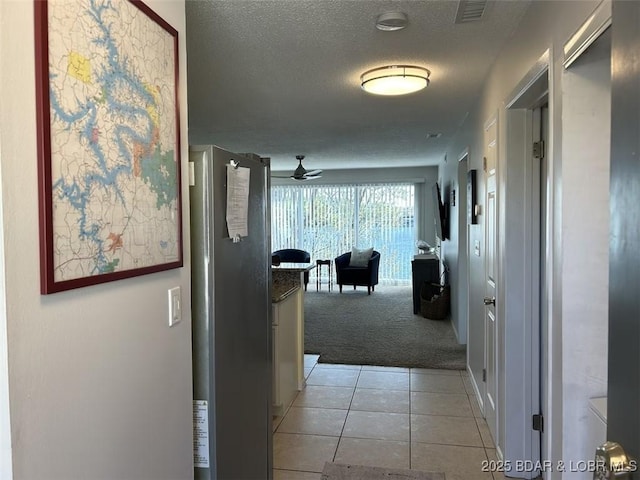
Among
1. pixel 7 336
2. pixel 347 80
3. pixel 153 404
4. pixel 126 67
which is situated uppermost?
pixel 347 80

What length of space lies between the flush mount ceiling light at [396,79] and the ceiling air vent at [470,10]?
0.70 meters

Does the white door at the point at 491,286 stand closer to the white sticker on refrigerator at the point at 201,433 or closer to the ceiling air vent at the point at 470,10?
the ceiling air vent at the point at 470,10

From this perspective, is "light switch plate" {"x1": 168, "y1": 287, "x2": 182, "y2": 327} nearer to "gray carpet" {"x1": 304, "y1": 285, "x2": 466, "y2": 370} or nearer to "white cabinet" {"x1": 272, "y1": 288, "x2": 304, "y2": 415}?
"white cabinet" {"x1": 272, "y1": 288, "x2": 304, "y2": 415}

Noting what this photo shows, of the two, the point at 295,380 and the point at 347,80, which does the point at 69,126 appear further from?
the point at 295,380

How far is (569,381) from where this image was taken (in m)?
1.52

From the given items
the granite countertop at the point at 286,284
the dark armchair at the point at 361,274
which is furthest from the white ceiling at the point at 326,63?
the dark armchair at the point at 361,274

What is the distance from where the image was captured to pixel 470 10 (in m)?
2.01

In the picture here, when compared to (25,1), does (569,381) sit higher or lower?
lower

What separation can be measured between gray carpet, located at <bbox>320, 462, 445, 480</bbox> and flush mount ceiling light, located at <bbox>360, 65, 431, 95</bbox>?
7.50 feet

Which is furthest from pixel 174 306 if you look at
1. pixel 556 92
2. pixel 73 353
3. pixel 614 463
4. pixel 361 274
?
pixel 361 274

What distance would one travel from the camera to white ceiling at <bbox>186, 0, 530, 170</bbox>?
81.0 inches

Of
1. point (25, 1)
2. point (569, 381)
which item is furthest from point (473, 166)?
point (25, 1)

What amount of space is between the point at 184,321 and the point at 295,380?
2252 mm

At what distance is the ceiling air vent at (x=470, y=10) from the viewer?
1938 mm
